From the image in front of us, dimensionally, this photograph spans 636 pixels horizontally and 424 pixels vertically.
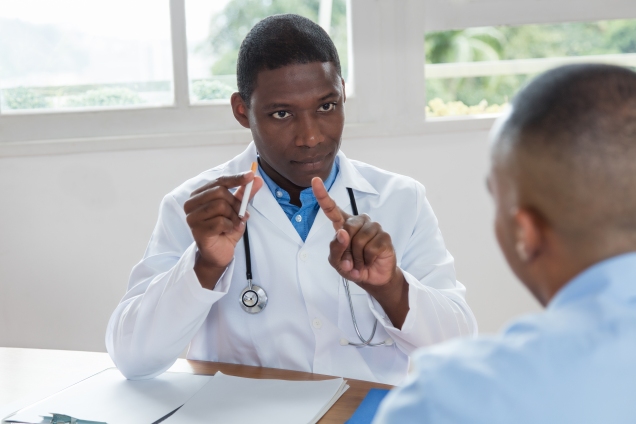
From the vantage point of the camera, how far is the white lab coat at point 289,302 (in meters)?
1.44

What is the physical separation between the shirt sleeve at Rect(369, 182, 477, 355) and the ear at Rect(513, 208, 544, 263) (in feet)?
2.32

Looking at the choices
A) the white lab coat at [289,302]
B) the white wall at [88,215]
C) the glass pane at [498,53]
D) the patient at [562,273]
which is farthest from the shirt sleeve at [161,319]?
the glass pane at [498,53]

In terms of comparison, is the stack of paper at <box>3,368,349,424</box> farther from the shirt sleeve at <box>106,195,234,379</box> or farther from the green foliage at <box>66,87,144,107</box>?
the green foliage at <box>66,87,144,107</box>

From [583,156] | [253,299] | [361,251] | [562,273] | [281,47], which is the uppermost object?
[281,47]

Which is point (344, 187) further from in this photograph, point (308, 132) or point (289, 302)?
point (289, 302)

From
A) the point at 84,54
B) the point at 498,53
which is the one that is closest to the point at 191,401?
the point at 84,54

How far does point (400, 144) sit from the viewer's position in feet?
8.96

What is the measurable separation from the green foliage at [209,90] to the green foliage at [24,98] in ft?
1.85

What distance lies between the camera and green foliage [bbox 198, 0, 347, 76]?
2.80m

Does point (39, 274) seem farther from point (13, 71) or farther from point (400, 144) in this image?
point (400, 144)

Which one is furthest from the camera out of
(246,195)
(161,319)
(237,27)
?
(237,27)

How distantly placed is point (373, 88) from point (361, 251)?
1.54 meters

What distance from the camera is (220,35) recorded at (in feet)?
9.37

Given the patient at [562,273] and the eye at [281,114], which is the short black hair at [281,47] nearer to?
the eye at [281,114]
